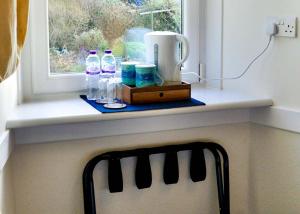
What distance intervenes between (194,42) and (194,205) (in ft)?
2.40

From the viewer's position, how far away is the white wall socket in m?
1.79

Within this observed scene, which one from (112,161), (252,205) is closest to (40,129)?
(112,161)

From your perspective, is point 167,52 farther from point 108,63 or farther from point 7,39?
point 7,39

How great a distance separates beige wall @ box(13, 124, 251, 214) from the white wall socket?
45 centimetres

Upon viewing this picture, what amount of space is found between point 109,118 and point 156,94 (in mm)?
258

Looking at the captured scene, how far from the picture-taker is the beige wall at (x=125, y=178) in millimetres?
1760

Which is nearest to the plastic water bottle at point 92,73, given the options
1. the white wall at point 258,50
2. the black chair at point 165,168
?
the black chair at point 165,168

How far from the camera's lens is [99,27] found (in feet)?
6.61

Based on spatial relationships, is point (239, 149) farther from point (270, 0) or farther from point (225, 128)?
point (270, 0)

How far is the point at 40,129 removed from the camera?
1.71 m

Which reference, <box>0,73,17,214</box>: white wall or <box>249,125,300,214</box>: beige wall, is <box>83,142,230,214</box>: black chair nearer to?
<box>249,125,300,214</box>: beige wall

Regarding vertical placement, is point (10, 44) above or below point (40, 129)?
above

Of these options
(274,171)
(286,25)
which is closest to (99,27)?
(286,25)

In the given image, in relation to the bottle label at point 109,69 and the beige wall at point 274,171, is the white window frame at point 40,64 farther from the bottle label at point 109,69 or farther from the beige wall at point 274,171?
the beige wall at point 274,171
